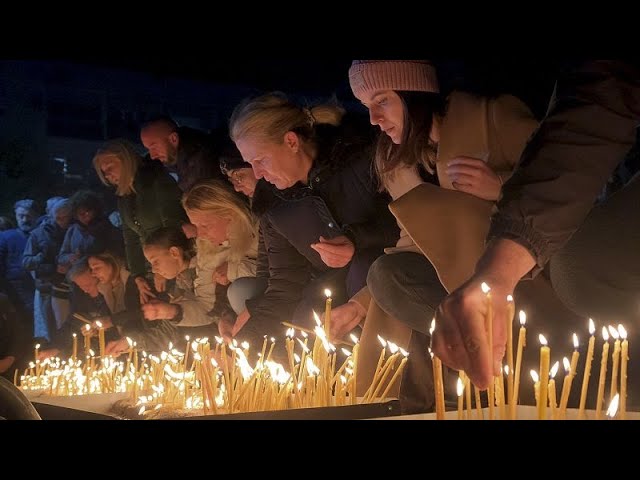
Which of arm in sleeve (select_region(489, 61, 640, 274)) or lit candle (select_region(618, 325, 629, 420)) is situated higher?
arm in sleeve (select_region(489, 61, 640, 274))

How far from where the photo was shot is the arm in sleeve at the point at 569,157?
174 cm

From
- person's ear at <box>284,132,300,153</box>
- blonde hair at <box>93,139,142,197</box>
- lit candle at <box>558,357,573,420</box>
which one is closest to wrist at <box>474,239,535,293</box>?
lit candle at <box>558,357,573,420</box>

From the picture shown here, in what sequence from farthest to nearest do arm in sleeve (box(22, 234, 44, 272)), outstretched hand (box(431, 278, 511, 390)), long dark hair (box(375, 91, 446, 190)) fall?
1. arm in sleeve (box(22, 234, 44, 272))
2. long dark hair (box(375, 91, 446, 190))
3. outstretched hand (box(431, 278, 511, 390))

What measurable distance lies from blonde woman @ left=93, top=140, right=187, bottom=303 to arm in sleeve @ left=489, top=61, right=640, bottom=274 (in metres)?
3.50

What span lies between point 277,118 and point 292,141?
0.11 m

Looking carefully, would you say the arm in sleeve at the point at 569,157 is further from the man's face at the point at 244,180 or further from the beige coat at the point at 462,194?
the man's face at the point at 244,180

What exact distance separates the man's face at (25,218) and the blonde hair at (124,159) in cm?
255

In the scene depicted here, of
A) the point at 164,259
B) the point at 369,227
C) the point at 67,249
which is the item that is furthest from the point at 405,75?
the point at 67,249

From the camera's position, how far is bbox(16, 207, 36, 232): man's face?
757cm

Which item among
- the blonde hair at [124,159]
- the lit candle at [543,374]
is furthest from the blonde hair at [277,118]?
the lit candle at [543,374]

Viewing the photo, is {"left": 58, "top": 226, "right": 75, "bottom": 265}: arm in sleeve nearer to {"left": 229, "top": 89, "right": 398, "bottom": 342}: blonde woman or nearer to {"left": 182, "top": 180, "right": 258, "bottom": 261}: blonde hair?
{"left": 182, "top": 180, "right": 258, "bottom": 261}: blonde hair

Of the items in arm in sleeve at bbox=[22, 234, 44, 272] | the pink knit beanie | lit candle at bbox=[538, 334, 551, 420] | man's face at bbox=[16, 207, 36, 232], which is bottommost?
lit candle at bbox=[538, 334, 551, 420]

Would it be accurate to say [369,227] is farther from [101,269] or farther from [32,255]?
[32,255]
